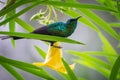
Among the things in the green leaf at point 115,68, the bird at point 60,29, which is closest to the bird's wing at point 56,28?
the bird at point 60,29

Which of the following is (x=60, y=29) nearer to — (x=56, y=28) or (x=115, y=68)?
(x=56, y=28)

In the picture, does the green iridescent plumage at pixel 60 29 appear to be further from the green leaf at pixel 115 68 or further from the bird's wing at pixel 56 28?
the green leaf at pixel 115 68

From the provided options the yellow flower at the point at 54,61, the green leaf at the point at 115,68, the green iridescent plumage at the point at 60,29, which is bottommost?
the green leaf at the point at 115,68

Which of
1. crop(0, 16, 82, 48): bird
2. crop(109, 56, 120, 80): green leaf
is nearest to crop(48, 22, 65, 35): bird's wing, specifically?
crop(0, 16, 82, 48): bird

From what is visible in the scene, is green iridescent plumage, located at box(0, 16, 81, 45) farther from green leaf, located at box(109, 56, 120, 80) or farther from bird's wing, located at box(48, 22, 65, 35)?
green leaf, located at box(109, 56, 120, 80)

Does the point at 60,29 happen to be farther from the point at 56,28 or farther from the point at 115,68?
the point at 115,68

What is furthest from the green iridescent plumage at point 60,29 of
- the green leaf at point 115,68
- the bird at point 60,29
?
the green leaf at point 115,68

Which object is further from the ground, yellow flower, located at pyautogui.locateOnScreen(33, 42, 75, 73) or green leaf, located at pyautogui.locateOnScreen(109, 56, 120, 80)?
yellow flower, located at pyautogui.locateOnScreen(33, 42, 75, 73)

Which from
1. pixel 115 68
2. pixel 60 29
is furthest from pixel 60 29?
pixel 115 68

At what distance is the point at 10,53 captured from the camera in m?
1.63

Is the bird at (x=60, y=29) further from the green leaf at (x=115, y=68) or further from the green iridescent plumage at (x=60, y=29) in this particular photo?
the green leaf at (x=115, y=68)

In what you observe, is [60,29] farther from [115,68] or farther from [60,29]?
[115,68]

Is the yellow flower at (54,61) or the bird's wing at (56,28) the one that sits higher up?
the bird's wing at (56,28)

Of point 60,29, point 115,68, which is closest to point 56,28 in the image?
point 60,29
